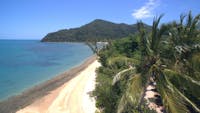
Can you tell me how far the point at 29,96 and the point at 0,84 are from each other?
924 cm

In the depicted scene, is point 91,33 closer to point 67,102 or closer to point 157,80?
point 67,102

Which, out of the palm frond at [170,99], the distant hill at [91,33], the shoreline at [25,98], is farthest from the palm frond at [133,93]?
the distant hill at [91,33]

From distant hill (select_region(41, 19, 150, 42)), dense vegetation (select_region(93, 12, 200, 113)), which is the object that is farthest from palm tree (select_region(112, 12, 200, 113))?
distant hill (select_region(41, 19, 150, 42))

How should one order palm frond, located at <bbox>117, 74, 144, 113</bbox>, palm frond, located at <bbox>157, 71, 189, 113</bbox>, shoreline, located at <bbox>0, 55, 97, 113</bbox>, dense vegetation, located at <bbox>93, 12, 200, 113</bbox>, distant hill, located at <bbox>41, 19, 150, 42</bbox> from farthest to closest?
distant hill, located at <bbox>41, 19, 150, 42</bbox> < shoreline, located at <bbox>0, 55, 97, 113</bbox> < palm frond, located at <bbox>117, 74, 144, 113</bbox> < dense vegetation, located at <bbox>93, 12, 200, 113</bbox> < palm frond, located at <bbox>157, 71, 189, 113</bbox>

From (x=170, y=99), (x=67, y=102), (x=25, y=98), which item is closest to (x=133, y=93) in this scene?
(x=170, y=99)

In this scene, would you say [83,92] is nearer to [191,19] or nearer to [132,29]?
[191,19]

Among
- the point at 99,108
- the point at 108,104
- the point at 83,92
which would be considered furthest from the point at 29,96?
the point at 108,104

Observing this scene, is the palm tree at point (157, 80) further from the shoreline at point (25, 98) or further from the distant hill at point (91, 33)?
the distant hill at point (91, 33)

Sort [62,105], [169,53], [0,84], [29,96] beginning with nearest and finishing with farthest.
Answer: [169,53] → [62,105] → [29,96] → [0,84]

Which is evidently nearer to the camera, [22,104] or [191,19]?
[191,19]

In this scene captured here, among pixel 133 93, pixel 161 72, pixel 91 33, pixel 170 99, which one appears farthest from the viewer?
pixel 91 33

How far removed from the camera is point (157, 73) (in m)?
10.5

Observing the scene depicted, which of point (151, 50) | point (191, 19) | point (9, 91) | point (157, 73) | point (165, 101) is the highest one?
point (191, 19)

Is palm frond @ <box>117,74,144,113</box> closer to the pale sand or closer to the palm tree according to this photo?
the palm tree
